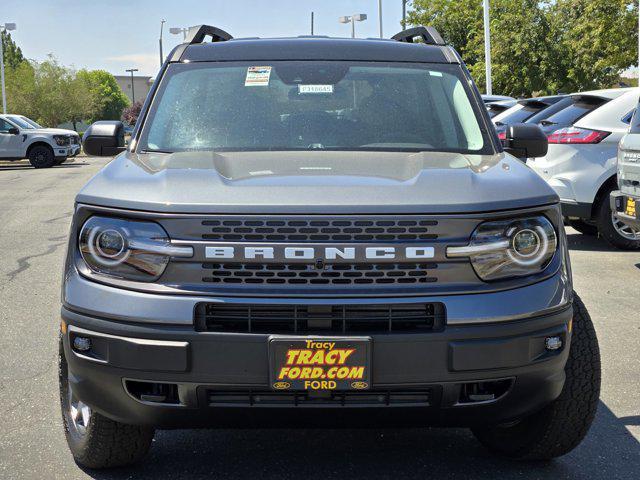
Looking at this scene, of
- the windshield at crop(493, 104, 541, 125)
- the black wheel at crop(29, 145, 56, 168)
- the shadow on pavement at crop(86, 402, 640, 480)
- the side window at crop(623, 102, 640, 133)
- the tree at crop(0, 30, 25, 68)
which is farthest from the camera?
the tree at crop(0, 30, 25, 68)

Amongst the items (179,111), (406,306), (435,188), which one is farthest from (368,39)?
(406,306)

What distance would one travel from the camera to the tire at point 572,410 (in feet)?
11.9

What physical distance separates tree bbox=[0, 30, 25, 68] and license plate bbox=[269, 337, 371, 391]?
101555 millimetres

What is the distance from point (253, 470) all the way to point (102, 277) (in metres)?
1.08

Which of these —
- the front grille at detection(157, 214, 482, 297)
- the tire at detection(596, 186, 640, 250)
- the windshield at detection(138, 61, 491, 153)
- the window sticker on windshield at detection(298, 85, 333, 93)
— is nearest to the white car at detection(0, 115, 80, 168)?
the tire at detection(596, 186, 640, 250)

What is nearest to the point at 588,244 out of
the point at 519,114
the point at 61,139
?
the point at 519,114

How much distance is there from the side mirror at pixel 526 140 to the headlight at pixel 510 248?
4.39 feet

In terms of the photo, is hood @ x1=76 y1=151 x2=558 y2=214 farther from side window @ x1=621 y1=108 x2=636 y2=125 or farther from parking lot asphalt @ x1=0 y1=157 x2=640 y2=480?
side window @ x1=621 y1=108 x2=636 y2=125

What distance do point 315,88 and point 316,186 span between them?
138cm

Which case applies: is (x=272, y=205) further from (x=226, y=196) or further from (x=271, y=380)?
(x=271, y=380)

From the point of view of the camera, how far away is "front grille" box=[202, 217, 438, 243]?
10.4 feet

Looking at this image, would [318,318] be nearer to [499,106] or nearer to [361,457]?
[361,457]

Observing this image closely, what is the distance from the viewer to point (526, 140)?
463 cm

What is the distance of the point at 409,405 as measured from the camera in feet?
10.6
